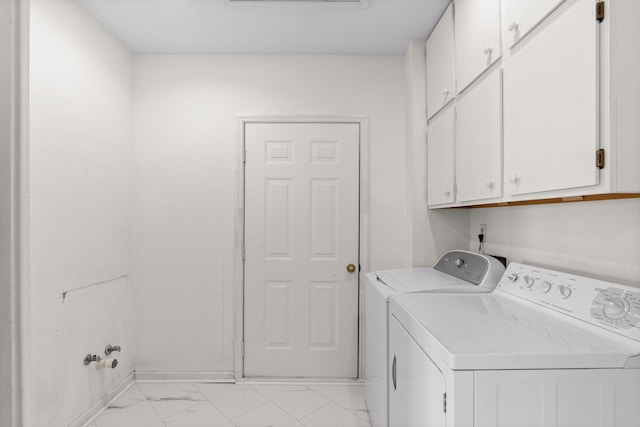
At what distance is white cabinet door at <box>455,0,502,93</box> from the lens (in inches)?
59.6

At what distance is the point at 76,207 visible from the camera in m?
2.03

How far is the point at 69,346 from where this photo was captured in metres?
1.99

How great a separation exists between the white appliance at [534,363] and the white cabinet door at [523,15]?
35.7 inches

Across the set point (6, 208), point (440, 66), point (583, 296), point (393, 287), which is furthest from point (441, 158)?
point (6, 208)

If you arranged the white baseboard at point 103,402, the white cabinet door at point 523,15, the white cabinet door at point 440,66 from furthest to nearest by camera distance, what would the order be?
the white baseboard at point 103,402, the white cabinet door at point 440,66, the white cabinet door at point 523,15

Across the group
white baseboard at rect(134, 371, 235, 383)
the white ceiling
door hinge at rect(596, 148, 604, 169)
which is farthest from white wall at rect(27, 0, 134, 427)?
door hinge at rect(596, 148, 604, 169)

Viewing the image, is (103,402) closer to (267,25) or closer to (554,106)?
(267,25)

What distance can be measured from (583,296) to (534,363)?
480 millimetres

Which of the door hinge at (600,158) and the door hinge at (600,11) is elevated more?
the door hinge at (600,11)

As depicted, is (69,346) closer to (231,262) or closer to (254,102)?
(231,262)

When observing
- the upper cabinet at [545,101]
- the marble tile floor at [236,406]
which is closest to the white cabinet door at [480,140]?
the upper cabinet at [545,101]

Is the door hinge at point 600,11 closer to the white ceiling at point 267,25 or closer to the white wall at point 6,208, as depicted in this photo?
the white ceiling at point 267,25

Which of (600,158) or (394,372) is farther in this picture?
(394,372)

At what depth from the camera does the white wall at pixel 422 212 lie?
245 centimetres
